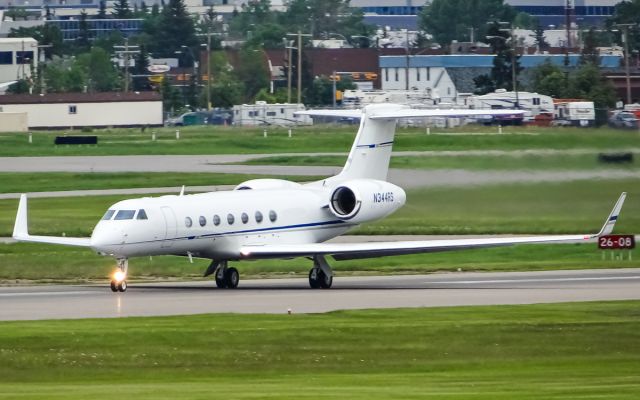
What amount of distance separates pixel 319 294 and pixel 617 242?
1080 cm

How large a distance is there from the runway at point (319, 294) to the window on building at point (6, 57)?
128 meters

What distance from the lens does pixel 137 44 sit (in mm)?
188250

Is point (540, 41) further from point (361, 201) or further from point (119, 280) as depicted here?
point (119, 280)

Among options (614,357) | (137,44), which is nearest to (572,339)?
(614,357)

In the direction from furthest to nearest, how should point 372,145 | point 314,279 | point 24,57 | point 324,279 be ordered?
point 24,57 → point 372,145 → point 314,279 → point 324,279

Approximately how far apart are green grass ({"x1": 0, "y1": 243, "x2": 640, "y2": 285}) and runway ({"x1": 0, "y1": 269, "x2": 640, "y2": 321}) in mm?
1614

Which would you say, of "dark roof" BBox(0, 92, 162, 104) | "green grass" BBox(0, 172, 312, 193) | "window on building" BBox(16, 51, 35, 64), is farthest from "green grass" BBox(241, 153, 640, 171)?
"window on building" BBox(16, 51, 35, 64)

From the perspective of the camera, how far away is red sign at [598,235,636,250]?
145 ft

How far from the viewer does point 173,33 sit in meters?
190

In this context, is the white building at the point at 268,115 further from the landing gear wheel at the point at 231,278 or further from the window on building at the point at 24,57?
the landing gear wheel at the point at 231,278

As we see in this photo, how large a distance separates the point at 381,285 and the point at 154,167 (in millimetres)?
39651

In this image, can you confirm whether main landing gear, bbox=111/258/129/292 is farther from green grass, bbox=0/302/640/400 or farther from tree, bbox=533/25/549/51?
tree, bbox=533/25/549/51

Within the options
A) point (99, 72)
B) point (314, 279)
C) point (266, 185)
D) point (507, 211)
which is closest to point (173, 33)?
point (99, 72)

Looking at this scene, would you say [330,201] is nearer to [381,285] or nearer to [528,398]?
[381,285]
